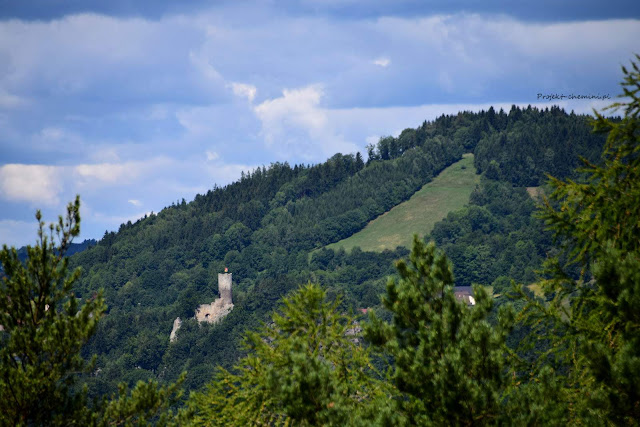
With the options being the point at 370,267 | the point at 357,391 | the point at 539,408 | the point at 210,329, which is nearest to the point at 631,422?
the point at 539,408

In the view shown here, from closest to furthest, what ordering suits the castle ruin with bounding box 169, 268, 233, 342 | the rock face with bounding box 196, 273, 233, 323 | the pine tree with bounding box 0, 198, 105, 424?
1. the pine tree with bounding box 0, 198, 105, 424
2. the castle ruin with bounding box 169, 268, 233, 342
3. the rock face with bounding box 196, 273, 233, 323

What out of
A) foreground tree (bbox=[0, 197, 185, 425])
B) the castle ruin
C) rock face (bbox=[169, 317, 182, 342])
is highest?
foreground tree (bbox=[0, 197, 185, 425])

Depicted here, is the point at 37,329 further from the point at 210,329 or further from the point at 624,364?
the point at 210,329

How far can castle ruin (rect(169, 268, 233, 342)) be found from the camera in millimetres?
173775

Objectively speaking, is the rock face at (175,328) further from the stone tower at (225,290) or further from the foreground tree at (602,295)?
the foreground tree at (602,295)

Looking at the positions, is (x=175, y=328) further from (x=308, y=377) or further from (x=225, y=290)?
(x=308, y=377)

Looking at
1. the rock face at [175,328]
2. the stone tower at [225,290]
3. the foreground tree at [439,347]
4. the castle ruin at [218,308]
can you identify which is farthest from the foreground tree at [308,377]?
the stone tower at [225,290]

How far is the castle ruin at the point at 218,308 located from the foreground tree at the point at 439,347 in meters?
160

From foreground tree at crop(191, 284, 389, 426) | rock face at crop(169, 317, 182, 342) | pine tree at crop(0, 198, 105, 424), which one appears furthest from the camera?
rock face at crop(169, 317, 182, 342)

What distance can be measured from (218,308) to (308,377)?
16531cm

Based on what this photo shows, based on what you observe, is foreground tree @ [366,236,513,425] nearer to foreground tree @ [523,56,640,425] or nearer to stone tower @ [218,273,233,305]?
foreground tree @ [523,56,640,425]

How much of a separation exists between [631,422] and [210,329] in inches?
6158

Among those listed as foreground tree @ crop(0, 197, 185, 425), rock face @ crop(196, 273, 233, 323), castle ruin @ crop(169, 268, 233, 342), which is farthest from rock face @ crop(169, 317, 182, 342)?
foreground tree @ crop(0, 197, 185, 425)

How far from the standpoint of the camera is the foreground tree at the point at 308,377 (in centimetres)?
1306
